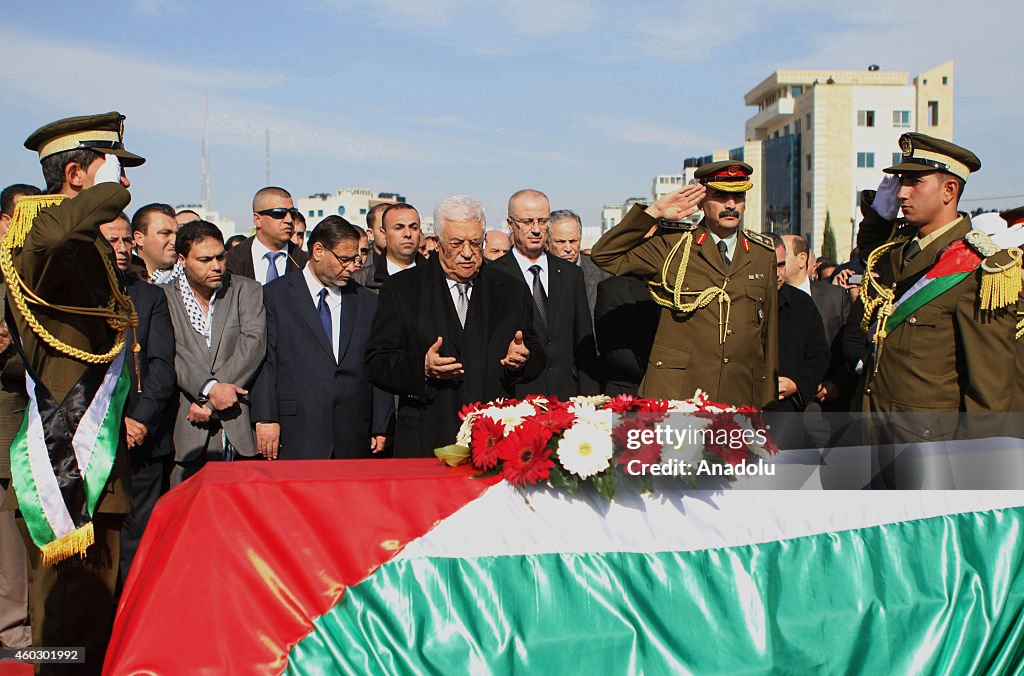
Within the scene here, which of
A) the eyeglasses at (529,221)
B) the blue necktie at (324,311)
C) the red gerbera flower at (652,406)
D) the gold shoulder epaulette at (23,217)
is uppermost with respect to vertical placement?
the eyeglasses at (529,221)

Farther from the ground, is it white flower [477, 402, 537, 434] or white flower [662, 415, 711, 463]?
white flower [477, 402, 537, 434]

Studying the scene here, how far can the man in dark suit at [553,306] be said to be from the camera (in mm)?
5652

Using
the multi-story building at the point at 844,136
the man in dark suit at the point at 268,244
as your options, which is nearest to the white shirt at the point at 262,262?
the man in dark suit at the point at 268,244

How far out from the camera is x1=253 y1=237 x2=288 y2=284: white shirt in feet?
23.2

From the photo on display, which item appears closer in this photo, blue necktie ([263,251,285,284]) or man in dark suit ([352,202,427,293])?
man in dark suit ([352,202,427,293])

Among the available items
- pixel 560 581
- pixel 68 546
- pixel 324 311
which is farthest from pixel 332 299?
pixel 560 581

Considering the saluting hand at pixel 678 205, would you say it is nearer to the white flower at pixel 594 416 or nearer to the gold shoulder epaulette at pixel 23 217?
the white flower at pixel 594 416

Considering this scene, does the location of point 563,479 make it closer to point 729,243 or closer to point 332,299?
point 729,243

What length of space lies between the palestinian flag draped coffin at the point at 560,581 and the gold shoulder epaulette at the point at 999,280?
0.89 m

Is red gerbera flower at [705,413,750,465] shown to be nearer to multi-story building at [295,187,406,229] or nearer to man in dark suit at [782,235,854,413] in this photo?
man in dark suit at [782,235,854,413]

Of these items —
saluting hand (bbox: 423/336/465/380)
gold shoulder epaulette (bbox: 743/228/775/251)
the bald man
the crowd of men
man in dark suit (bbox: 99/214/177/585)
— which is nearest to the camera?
the crowd of men

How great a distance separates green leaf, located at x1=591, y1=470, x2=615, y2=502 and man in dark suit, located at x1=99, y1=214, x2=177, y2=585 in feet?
9.74

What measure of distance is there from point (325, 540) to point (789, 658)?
150cm

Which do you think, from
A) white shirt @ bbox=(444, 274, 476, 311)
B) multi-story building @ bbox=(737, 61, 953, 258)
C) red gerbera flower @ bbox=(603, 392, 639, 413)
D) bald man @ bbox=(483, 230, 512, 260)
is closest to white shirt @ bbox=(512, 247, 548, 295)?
white shirt @ bbox=(444, 274, 476, 311)
